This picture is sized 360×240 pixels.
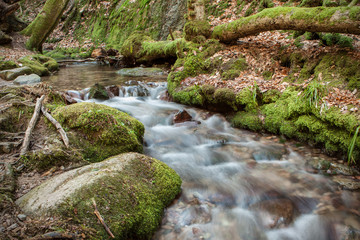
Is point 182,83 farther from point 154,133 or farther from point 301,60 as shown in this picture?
point 301,60

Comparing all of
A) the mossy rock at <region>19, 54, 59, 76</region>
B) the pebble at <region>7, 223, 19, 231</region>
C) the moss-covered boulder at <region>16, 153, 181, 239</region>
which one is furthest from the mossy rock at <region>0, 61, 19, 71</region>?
the pebble at <region>7, 223, 19, 231</region>

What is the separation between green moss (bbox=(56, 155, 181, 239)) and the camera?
2137mm

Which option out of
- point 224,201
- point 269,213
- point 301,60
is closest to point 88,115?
point 224,201

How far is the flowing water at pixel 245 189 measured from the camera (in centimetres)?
287

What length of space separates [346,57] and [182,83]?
4222 millimetres

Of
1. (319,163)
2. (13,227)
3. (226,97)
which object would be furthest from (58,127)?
(319,163)

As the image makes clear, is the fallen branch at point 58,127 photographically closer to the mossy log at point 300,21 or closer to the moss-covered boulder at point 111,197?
the moss-covered boulder at point 111,197

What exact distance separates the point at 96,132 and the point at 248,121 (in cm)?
352

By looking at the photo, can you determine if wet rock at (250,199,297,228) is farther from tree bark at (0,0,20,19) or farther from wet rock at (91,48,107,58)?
tree bark at (0,0,20,19)

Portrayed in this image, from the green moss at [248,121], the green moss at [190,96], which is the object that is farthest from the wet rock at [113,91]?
the green moss at [248,121]

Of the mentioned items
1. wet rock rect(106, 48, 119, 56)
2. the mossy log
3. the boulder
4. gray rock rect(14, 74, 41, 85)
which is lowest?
gray rock rect(14, 74, 41, 85)

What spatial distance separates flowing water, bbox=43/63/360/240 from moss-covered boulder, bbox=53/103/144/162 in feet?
3.67

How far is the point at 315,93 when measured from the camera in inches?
173

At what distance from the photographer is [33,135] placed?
3.43 m
